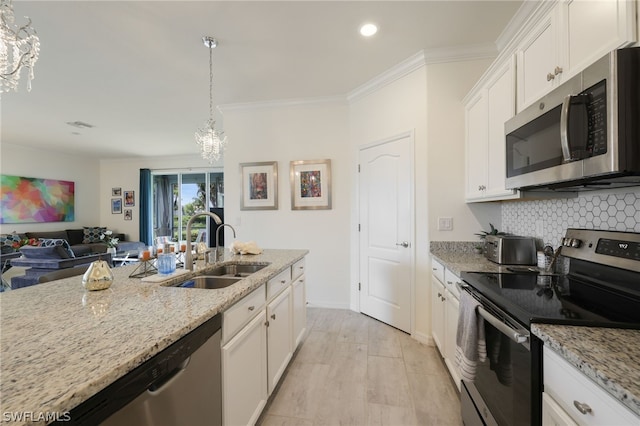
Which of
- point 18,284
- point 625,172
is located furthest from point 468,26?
point 18,284

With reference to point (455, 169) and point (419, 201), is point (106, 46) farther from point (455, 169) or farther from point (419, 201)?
point (455, 169)

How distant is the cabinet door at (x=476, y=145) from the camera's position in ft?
6.71

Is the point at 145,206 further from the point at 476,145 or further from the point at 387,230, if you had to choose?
the point at 476,145

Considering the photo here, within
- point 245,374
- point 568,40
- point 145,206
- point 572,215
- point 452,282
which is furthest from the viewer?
point 145,206

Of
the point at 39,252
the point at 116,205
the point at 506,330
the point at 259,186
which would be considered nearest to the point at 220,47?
the point at 259,186

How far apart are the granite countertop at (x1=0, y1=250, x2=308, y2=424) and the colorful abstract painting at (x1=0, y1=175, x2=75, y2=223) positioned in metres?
6.45

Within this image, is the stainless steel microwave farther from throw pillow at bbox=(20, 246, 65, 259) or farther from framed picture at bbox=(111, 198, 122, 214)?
framed picture at bbox=(111, 198, 122, 214)

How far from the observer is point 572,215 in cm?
159

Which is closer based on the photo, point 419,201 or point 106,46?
point 106,46

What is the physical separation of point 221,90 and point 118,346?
3.22 m

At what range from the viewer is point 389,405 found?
5.66 feet

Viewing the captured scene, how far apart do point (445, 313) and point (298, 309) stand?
1.19 metres

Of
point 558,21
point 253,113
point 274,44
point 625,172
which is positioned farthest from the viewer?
point 253,113

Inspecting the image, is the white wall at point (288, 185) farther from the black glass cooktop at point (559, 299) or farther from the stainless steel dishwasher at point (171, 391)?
the stainless steel dishwasher at point (171, 391)
